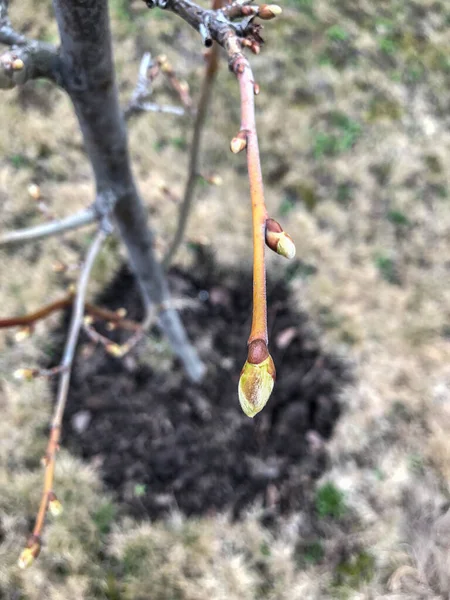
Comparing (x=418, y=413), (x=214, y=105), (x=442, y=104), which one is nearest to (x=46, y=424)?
(x=418, y=413)

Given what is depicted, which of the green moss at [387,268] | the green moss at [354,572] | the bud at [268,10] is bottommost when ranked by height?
the green moss at [354,572]

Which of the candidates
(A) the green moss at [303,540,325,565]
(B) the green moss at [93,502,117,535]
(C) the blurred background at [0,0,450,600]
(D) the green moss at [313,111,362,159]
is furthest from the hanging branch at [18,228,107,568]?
(D) the green moss at [313,111,362,159]

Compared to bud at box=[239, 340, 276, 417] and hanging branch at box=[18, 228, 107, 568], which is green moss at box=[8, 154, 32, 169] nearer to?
hanging branch at box=[18, 228, 107, 568]

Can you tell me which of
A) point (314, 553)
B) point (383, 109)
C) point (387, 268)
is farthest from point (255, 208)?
point (383, 109)

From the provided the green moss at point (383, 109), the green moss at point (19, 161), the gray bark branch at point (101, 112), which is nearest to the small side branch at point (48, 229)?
the gray bark branch at point (101, 112)

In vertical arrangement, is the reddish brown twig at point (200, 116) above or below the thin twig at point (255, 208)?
below

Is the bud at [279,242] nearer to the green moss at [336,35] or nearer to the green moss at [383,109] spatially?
the green moss at [383,109]

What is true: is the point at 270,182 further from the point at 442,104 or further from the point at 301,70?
the point at 442,104

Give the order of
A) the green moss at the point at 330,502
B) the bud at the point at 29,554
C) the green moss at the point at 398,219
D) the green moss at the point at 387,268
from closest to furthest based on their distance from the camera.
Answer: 1. the bud at the point at 29,554
2. the green moss at the point at 330,502
3. the green moss at the point at 387,268
4. the green moss at the point at 398,219

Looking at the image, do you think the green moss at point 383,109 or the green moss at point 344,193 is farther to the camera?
the green moss at point 383,109
